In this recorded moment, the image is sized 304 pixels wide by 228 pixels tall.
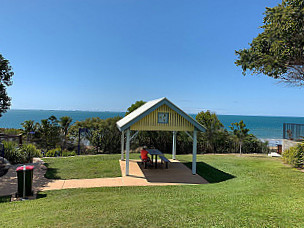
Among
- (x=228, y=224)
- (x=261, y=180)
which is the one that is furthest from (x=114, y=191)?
(x=261, y=180)

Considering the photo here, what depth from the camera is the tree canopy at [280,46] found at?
25.0 ft

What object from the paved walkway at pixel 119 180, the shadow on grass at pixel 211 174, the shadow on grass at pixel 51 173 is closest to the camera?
the paved walkway at pixel 119 180

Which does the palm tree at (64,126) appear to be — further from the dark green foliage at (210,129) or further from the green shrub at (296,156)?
the green shrub at (296,156)

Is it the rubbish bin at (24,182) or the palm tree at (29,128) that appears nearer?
the rubbish bin at (24,182)

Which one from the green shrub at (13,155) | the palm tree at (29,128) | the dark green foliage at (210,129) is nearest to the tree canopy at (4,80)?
the green shrub at (13,155)

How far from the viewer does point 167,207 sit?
17.6 feet

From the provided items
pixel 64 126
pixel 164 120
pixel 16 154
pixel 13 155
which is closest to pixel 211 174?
pixel 164 120

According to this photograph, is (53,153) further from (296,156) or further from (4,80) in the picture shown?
(296,156)

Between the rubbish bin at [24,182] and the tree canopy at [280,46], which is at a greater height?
the tree canopy at [280,46]

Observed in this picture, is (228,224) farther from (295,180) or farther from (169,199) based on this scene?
(295,180)

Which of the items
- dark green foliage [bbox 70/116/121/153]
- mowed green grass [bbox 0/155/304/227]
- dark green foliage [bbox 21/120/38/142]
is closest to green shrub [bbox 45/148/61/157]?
dark green foliage [bbox 70/116/121/153]

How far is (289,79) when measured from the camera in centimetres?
1025

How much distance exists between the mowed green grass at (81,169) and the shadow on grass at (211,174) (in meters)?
4.43

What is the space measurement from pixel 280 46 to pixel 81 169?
11214 millimetres
